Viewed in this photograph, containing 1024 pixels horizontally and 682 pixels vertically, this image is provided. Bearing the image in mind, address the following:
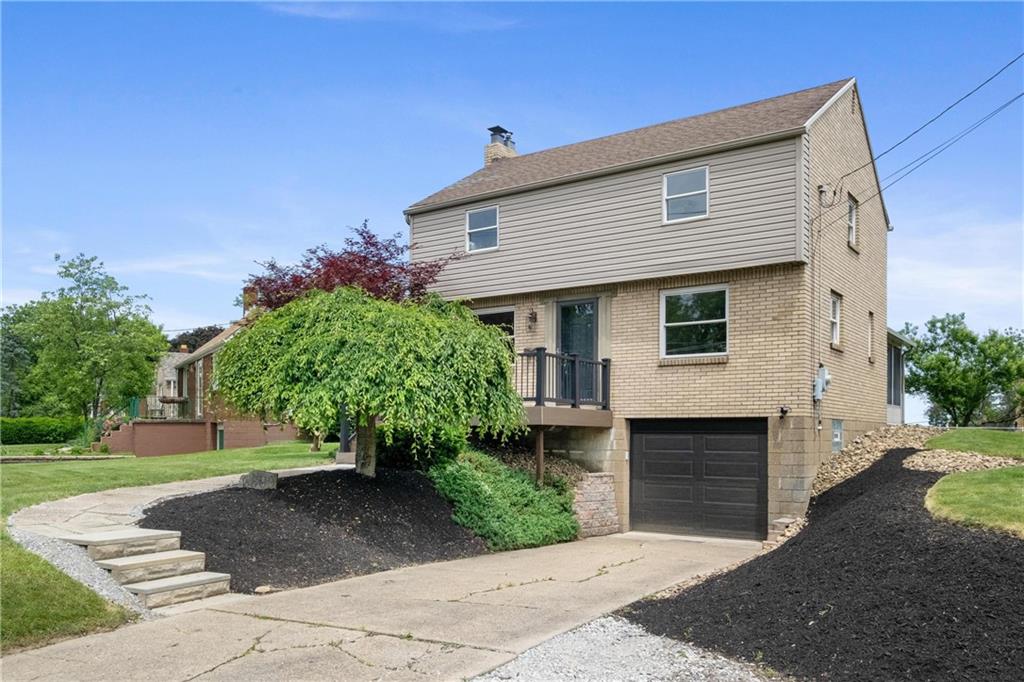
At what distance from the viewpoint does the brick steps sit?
7.42m

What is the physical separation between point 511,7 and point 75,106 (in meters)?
6.79

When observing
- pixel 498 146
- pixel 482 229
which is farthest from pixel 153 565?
pixel 498 146

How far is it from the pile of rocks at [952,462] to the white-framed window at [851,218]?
4.45 metres

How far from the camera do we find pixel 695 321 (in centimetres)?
1454

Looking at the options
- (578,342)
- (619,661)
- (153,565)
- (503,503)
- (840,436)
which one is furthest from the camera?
(578,342)

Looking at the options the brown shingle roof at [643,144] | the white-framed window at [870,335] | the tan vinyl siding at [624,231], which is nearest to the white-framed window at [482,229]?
the tan vinyl siding at [624,231]

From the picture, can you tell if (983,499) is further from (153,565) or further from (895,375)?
(895,375)

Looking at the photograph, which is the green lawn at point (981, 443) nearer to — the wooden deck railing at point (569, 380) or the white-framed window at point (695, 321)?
the white-framed window at point (695, 321)

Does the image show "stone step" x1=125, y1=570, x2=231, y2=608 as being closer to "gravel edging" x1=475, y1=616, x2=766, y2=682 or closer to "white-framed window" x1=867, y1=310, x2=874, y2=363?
"gravel edging" x1=475, y1=616, x2=766, y2=682

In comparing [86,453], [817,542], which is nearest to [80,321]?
[86,453]

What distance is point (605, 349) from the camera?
15.5 m

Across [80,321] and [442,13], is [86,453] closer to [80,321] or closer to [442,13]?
[80,321]

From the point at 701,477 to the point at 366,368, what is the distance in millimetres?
6999

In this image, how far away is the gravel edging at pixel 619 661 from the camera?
18.3 feet
